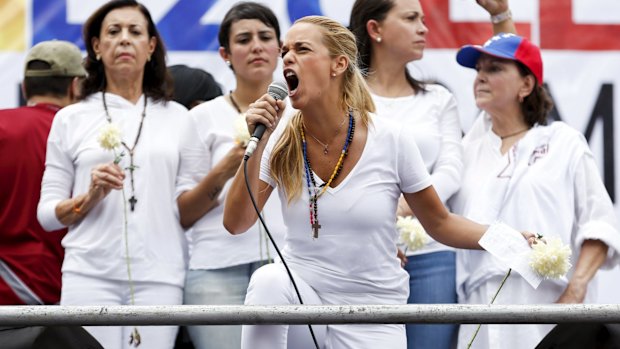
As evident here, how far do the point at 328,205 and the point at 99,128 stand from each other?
139 cm

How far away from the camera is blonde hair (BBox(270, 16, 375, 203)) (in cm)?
347

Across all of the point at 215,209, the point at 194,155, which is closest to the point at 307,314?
the point at 215,209

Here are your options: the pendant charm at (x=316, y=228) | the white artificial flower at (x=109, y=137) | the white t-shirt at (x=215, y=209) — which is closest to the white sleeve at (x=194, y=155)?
the white t-shirt at (x=215, y=209)

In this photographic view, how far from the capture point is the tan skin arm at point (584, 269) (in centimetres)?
425

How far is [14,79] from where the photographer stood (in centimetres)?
559

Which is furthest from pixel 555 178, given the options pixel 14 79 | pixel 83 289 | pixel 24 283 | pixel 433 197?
pixel 14 79

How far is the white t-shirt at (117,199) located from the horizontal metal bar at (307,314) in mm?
1396

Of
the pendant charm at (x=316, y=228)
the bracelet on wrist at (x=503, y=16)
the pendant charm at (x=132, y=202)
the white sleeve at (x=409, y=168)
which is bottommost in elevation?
the pendant charm at (x=132, y=202)

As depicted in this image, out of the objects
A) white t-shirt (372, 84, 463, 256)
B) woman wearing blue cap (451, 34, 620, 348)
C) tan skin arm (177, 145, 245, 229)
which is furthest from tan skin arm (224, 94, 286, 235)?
woman wearing blue cap (451, 34, 620, 348)

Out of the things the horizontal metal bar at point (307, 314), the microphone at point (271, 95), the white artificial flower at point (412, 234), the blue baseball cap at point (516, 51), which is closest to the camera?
the horizontal metal bar at point (307, 314)

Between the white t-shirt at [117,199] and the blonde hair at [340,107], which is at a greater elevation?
the blonde hair at [340,107]

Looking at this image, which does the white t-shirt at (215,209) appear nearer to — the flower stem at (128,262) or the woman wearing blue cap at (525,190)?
the flower stem at (128,262)

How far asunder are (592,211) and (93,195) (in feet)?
6.54

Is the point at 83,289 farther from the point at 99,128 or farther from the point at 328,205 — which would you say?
the point at 328,205
